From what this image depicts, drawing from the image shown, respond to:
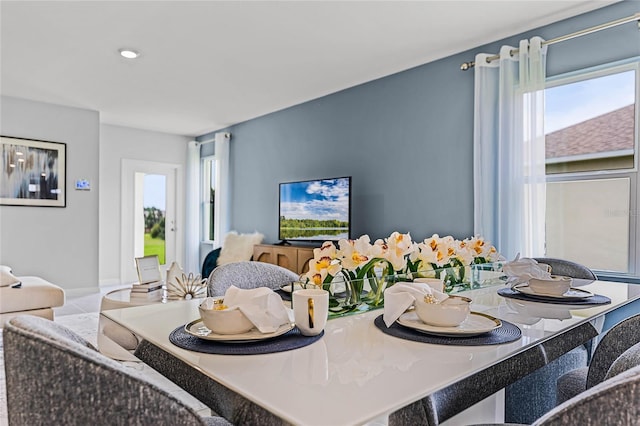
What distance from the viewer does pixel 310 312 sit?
96 centimetres

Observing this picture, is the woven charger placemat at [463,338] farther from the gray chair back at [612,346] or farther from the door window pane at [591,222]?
the door window pane at [591,222]

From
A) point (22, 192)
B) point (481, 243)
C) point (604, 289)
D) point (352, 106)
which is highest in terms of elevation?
point (352, 106)

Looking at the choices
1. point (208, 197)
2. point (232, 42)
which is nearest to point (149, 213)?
point (208, 197)

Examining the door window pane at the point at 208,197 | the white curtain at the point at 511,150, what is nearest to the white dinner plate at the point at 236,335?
the white curtain at the point at 511,150

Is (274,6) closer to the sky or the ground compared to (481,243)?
closer to the sky

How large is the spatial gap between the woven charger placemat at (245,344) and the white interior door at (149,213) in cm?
613

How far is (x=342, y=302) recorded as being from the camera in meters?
1.22

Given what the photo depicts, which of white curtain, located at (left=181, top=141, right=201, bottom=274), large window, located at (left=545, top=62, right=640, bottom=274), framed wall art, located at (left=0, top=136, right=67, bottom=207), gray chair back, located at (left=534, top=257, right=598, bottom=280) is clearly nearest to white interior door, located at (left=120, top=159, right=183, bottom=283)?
white curtain, located at (left=181, top=141, right=201, bottom=274)

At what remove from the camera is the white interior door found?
6.56m

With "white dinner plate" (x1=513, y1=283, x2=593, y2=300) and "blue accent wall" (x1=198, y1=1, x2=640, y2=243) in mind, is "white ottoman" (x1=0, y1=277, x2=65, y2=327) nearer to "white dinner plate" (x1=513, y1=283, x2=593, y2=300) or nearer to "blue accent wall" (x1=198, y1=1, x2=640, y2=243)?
"blue accent wall" (x1=198, y1=1, x2=640, y2=243)

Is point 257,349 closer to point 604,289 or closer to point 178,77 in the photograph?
point 604,289

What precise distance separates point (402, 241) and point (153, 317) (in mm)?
746

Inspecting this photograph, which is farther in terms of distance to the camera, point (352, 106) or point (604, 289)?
point (352, 106)

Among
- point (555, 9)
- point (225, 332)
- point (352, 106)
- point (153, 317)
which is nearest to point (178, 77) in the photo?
point (352, 106)
